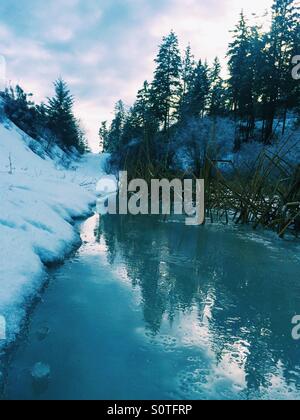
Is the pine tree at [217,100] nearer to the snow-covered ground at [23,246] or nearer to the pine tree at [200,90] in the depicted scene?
the pine tree at [200,90]

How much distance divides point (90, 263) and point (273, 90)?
74.5 ft

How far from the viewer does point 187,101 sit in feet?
101

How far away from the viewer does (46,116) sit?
3438 centimetres

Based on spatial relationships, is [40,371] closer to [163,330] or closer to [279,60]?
[163,330]

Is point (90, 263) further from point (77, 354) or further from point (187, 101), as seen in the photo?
point (187, 101)

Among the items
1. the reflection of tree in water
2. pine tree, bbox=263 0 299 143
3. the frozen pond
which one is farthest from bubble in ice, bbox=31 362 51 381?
pine tree, bbox=263 0 299 143

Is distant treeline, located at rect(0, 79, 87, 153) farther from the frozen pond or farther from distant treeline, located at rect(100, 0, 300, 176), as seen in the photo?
the frozen pond

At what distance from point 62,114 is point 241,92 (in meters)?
20.2

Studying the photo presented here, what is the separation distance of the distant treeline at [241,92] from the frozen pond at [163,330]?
32.5 feet

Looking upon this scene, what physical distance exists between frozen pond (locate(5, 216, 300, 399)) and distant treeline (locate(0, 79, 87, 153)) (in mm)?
23523

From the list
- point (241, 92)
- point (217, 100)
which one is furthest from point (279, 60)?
point (217, 100)

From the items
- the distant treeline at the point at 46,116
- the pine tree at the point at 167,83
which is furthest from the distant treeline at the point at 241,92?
the distant treeline at the point at 46,116

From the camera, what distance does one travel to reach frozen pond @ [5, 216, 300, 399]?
207cm
